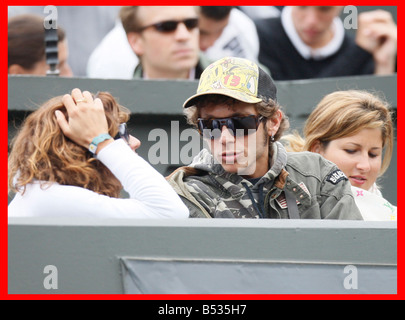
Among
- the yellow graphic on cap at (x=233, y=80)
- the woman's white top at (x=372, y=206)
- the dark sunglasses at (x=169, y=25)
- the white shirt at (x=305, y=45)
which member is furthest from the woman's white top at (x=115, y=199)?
the white shirt at (x=305, y=45)

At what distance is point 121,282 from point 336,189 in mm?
1114

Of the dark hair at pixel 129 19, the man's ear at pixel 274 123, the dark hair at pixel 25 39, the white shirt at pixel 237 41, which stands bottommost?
the man's ear at pixel 274 123

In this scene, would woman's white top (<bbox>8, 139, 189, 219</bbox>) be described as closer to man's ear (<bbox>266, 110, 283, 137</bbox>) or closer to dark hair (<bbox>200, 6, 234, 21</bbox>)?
man's ear (<bbox>266, 110, 283, 137</bbox>)

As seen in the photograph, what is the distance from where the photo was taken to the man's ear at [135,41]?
5.02 m

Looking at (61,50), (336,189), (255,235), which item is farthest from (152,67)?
(255,235)

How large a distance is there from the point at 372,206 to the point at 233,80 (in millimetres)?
1048

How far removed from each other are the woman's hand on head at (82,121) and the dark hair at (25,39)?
2.04m

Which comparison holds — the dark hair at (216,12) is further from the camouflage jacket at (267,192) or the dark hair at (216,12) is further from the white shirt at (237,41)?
the camouflage jacket at (267,192)

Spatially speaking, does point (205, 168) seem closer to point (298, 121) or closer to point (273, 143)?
point (273, 143)

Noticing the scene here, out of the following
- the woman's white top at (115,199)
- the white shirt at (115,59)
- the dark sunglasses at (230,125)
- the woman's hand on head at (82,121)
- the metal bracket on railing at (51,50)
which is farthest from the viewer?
the white shirt at (115,59)

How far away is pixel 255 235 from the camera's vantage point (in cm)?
266

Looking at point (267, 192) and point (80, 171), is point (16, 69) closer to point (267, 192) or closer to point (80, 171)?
point (80, 171)

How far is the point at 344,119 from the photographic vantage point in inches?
152

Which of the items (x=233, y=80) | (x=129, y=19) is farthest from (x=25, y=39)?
(x=233, y=80)
